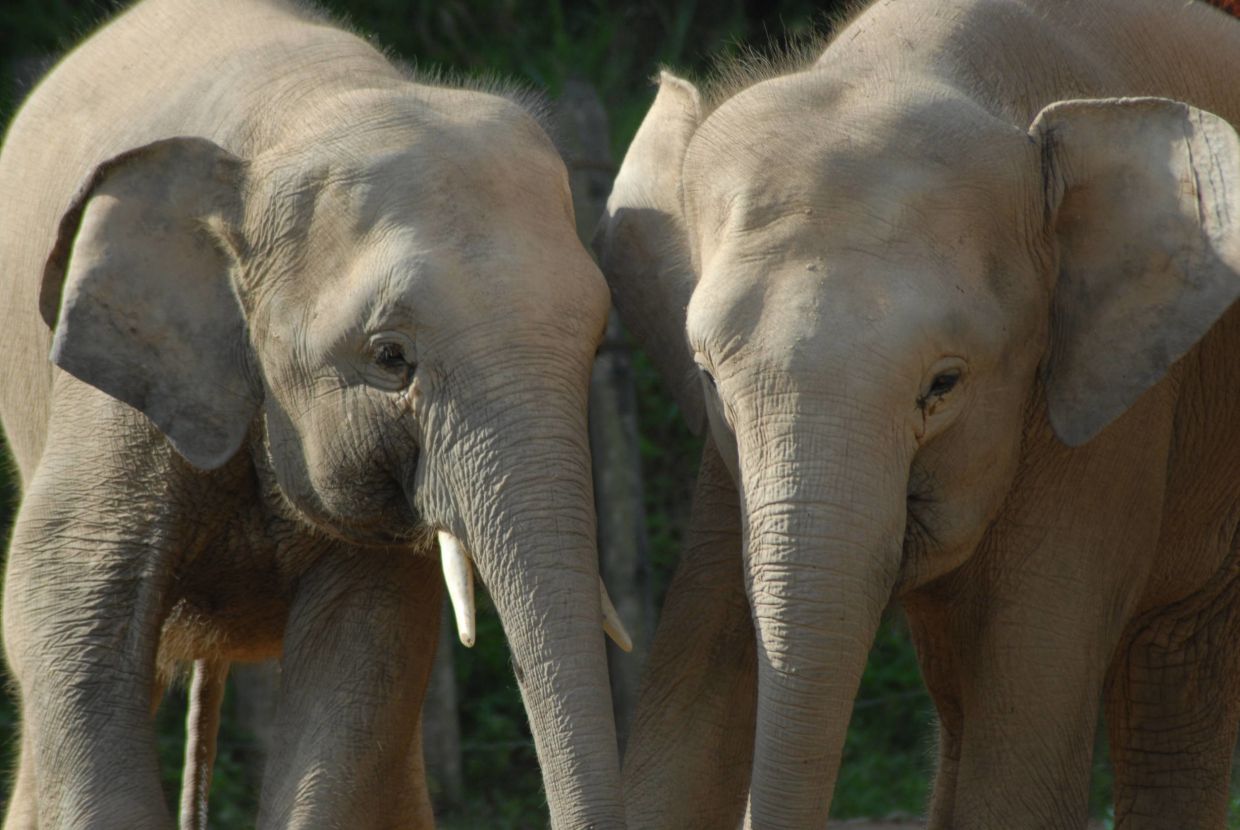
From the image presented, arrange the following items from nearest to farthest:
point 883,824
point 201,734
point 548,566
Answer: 1. point 548,566
2. point 201,734
3. point 883,824

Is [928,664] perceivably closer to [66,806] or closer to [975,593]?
[975,593]

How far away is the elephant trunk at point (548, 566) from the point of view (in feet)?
12.3

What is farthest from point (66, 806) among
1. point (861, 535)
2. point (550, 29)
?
point (550, 29)

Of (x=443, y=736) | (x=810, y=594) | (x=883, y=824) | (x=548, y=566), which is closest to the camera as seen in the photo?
(x=810, y=594)

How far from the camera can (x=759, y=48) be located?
8.69 meters

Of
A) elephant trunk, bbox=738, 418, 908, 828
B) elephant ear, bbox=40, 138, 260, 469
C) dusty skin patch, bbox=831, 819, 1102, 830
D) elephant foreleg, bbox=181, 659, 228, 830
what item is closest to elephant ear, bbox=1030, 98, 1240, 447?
elephant trunk, bbox=738, 418, 908, 828

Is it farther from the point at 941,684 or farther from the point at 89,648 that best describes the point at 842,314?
the point at 89,648

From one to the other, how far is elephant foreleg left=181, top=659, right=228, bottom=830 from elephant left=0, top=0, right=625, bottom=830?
0.95m

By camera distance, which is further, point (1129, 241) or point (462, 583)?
point (1129, 241)

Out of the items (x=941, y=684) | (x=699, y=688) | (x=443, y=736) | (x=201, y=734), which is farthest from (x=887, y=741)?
(x=699, y=688)

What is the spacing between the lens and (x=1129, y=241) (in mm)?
4156

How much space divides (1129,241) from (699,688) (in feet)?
3.61

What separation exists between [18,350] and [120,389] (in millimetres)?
847

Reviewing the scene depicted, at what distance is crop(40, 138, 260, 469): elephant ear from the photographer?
4.25m
